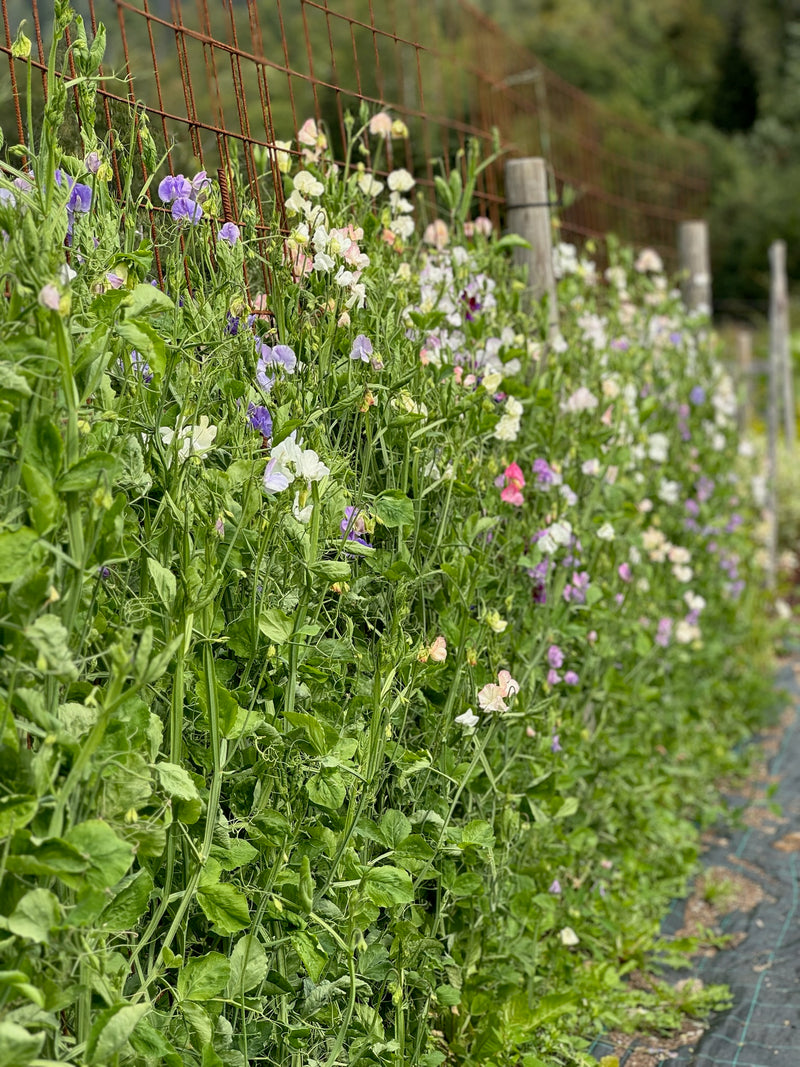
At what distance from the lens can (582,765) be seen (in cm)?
251

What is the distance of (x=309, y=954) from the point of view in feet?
4.83

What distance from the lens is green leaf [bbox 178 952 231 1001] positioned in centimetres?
135

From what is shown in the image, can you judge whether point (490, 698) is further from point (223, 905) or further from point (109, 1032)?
point (109, 1032)

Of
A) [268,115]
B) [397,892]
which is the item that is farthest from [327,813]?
[268,115]

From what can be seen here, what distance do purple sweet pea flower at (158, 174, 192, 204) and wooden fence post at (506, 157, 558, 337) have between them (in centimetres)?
142

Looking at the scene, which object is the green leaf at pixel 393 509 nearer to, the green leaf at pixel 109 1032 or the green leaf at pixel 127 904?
the green leaf at pixel 127 904

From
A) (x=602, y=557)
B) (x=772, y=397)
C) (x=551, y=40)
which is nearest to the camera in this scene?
(x=602, y=557)

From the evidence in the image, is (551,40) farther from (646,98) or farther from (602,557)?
(602,557)

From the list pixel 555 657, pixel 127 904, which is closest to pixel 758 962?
pixel 555 657

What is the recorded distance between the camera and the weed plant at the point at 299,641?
1139mm

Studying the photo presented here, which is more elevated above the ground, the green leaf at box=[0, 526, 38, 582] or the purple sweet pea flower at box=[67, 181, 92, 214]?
the purple sweet pea flower at box=[67, 181, 92, 214]

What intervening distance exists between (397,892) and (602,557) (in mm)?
1363

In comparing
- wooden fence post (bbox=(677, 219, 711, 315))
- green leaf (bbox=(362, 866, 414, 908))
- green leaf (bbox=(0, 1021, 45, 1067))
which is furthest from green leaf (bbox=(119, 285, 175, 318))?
wooden fence post (bbox=(677, 219, 711, 315))

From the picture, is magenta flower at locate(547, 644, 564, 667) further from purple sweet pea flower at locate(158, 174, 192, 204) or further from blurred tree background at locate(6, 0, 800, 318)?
blurred tree background at locate(6, 0, 800, 318)
